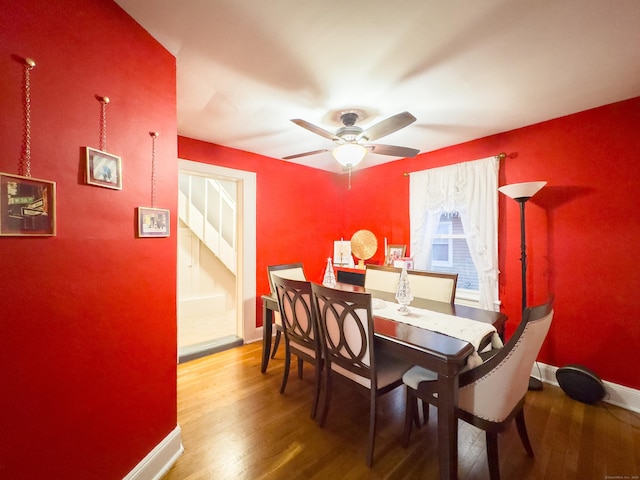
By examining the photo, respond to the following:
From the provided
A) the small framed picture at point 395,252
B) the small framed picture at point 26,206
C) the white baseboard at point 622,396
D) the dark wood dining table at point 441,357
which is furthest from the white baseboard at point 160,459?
the white baseboard at point 622,396

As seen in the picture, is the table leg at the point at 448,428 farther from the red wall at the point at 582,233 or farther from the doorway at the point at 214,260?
the doorway at the point at 214,260

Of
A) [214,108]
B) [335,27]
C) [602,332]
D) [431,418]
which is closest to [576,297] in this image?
[602,332]

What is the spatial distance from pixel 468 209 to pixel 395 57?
75.5 inches

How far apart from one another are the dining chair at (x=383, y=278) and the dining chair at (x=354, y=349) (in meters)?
1.02

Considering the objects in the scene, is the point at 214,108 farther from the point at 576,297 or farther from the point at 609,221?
the point at 576,297

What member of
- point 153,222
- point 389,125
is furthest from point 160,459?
point 389,125

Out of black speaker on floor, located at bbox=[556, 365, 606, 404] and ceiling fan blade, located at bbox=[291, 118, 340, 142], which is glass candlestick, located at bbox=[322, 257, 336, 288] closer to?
ceiling fan blade, located at bbox=[291, 118, 340, 142]

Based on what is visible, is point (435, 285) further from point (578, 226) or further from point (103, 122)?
point (103, 122)

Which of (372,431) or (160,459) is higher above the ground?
(372,431)

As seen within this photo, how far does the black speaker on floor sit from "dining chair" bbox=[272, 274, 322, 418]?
2.02 meters

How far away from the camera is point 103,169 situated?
3.69ft

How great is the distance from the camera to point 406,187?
343 centimetres

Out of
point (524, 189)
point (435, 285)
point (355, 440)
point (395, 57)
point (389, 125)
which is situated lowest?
point (355, 440)

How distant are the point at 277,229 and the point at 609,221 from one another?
3.27m
